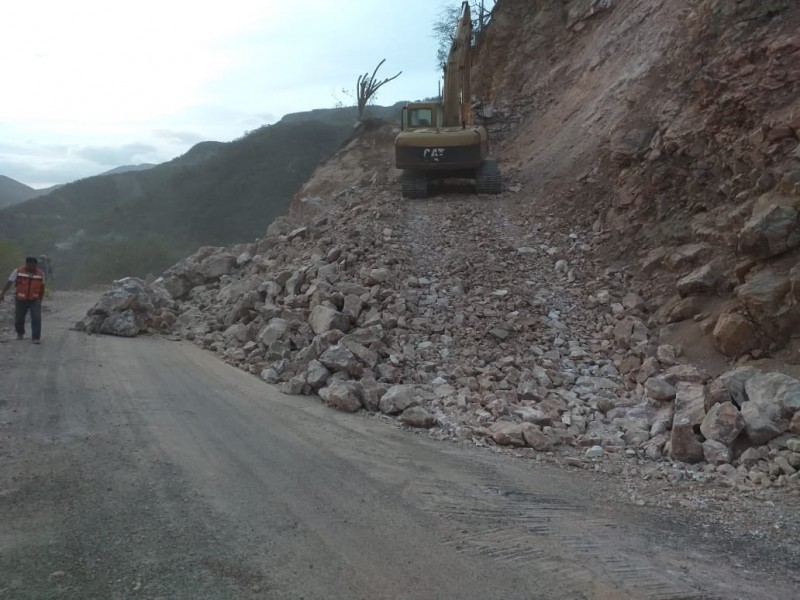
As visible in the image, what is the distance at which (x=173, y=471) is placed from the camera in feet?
13.3

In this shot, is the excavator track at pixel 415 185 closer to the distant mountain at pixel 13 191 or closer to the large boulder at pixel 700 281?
the large boulder at pixel 700 281

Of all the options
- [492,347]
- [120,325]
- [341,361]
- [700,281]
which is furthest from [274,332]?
[700,281]

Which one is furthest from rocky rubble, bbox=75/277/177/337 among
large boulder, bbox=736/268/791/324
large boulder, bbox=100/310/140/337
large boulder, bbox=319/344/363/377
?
large boulder, bbox=736/268/791/324

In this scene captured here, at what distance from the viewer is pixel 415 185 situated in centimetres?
1312

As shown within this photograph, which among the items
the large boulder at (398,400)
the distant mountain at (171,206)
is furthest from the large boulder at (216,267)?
the distant mountain at (171,206)

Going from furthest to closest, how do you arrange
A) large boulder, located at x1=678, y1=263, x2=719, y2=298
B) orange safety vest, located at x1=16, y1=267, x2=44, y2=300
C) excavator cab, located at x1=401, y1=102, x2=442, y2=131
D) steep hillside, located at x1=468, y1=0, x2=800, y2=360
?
excavator cab, located at x1=401, y1=102, x2=442, y2=131 < orange safety vest, located at x1=16, y1=267, x2=44, y2=300 < large boulder, located at x1=678, y1=263, x2=719, y2=298 < steep hillside, located at x1=468, y1=0, x2=800, y2=360

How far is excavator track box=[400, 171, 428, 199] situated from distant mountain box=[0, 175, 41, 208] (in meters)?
50.8

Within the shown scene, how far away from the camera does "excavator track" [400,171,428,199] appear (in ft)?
43.0

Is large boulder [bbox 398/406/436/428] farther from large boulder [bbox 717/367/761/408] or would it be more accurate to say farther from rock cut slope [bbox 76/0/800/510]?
large boulder [bbox 717/367/761/408]

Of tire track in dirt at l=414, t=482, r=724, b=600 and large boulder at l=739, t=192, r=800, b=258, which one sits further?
large boulder at l=739, t=192, r=800, b=258

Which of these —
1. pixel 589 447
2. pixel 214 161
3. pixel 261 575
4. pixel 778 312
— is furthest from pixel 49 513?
pixel 214 161

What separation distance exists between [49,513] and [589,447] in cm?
390

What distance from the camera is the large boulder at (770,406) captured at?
4.51 metres

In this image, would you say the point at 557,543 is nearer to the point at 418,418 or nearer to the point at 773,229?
the point at 418,418
